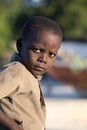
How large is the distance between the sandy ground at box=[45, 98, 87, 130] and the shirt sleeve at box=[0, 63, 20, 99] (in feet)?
20.2

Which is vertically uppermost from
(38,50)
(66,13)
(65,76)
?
(38,50)

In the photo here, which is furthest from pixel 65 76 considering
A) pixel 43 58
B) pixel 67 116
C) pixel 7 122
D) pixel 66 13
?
pixel 66 13

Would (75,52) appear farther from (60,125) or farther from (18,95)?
(18,95)

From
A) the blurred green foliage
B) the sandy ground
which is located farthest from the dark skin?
the blurred green foliage

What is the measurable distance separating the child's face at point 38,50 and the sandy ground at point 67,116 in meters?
5.99

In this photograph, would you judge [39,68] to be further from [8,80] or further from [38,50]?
[8,80]

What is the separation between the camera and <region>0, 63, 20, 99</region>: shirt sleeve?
2.50 metres

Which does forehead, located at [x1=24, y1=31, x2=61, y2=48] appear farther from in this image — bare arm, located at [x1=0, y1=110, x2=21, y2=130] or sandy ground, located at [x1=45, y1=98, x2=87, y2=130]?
sandy ground, located at [x1=45, y1=98, x2=87, y2=130]

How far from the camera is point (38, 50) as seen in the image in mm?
2695

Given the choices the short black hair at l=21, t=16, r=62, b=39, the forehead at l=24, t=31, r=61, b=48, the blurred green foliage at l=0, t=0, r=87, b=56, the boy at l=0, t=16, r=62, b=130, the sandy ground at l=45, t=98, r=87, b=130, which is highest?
the short black hair at l=21, t=16, r=62, b=39

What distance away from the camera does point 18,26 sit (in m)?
33.1

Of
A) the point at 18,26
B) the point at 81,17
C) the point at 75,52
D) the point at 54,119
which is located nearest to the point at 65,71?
the point at 75,52

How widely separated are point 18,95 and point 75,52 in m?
13.7

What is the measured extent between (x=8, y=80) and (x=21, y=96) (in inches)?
4.2
